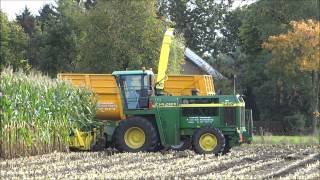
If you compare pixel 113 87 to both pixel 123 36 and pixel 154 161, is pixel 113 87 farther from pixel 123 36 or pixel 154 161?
pixel 123 36

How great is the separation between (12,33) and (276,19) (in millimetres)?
21517

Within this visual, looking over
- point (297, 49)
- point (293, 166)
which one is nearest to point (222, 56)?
point (297, 49)

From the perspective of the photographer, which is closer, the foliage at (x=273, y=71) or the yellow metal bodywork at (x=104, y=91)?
the yellow metal bodywork at (x=104, y=91)

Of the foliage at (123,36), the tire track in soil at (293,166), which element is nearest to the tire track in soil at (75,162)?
the tire track in soil at (293,166)

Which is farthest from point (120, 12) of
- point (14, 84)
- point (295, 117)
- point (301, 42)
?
point (14, 84)

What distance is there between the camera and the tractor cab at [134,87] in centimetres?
2055

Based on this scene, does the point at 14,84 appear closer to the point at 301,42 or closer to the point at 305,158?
the point at 305,158

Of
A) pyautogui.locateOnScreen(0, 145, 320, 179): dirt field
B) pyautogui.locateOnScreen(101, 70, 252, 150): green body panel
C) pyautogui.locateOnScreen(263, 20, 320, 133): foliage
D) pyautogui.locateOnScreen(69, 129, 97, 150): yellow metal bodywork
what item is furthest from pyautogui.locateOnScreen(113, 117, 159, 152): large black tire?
pyautogui.locateOnScreen(263, 20, 320, 133): foliage

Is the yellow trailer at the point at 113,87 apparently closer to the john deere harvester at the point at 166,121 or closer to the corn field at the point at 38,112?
the john deere harvester at the point at 166,121

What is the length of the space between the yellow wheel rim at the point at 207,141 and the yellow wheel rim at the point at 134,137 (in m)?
1.78

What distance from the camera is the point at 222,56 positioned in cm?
5928

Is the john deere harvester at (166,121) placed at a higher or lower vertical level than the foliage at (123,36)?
lower

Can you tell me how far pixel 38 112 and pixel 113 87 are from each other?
3.08 meters

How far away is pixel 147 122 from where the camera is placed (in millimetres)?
20094
